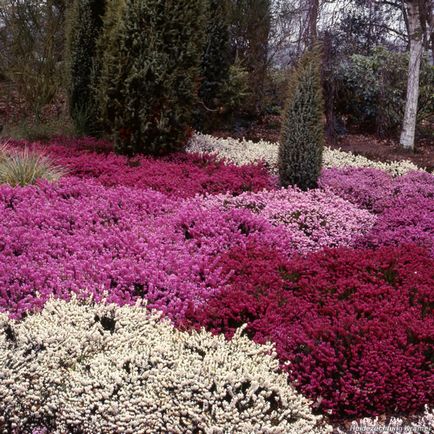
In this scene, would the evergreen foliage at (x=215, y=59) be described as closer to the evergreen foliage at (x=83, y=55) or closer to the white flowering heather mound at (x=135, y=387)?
the evergreen foliage at (x=83, y=55)

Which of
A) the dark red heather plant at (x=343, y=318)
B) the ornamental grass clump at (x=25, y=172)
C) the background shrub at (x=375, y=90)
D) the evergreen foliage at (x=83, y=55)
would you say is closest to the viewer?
the dark red heather plant at (x=343, y=318)

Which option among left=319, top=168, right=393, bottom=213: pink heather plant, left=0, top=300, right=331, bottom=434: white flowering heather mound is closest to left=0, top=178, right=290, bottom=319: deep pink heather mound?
left=0, top=300, right=331, bottom=434: white flowering heather mound

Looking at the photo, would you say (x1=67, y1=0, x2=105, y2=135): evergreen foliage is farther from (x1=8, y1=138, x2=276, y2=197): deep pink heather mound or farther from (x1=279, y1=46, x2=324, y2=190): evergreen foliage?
(x1=279, y1=46, x2=324, y2=190): evergreen foliage

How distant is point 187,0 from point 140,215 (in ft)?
14.6

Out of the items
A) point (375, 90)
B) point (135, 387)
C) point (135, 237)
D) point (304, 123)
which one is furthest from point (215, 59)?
point (135, 387)

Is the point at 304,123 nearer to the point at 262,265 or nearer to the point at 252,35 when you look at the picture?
the point at 262,265

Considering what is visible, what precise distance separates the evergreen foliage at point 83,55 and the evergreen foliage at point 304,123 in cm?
501

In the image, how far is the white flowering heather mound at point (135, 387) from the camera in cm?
282

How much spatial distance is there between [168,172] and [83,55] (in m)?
4.69

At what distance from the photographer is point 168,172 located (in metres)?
8.00

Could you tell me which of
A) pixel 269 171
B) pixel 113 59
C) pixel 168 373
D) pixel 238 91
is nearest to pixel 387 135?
pixel 238 91

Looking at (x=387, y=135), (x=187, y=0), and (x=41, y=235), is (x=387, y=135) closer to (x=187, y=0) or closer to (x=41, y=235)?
(x=187, y=0)

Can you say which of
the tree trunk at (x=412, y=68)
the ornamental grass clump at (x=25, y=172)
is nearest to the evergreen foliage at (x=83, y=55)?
the ornamental grass clump at (x=25, y=172)

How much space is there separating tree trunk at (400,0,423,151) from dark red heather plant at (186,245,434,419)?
9520 millimetres
